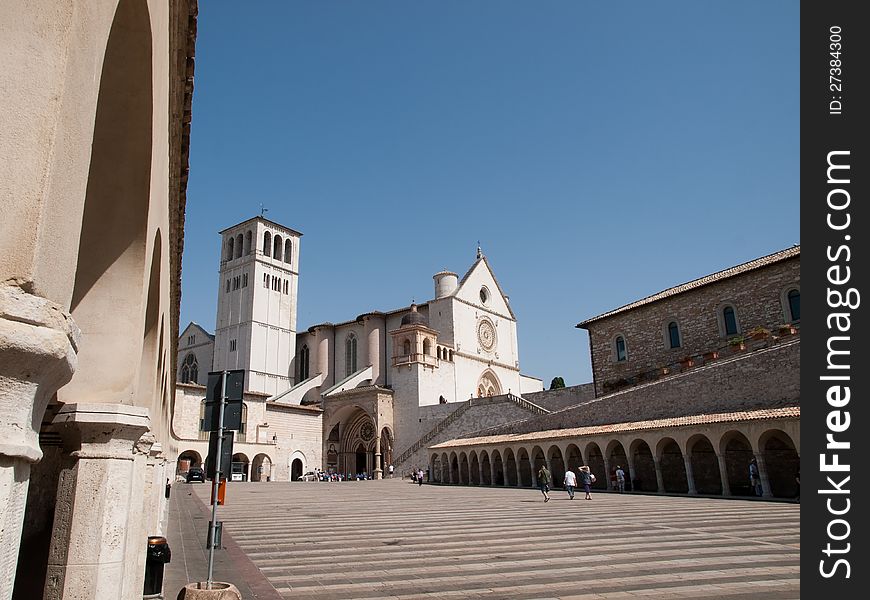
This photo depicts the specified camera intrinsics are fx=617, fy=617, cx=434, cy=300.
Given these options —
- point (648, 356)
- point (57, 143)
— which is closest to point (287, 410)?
point (648, 356)

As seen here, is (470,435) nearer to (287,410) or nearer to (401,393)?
(401,393)

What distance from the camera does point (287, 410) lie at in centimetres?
5019

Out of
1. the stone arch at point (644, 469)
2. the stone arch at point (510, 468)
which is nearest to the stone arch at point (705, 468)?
the stone arch at point (644, 469)

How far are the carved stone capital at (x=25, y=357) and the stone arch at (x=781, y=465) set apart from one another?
24.3m

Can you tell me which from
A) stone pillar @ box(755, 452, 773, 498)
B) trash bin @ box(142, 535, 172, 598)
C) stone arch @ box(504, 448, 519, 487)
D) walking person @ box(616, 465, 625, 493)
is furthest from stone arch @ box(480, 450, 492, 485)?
trash bin @ box(142, 535, 172, 598)

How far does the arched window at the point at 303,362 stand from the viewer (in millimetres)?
63188

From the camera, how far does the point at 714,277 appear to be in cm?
3103

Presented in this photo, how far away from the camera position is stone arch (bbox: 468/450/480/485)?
38375 millimetres

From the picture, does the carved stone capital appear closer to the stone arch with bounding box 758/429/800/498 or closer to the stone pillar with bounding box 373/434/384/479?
the stone arch with bounding box 758/429/800/498

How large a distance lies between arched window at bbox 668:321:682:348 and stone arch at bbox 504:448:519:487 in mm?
10657

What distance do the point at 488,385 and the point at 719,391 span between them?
3407 centimetres

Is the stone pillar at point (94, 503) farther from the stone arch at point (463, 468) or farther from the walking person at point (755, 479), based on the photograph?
the stone arch at point (463, 468)

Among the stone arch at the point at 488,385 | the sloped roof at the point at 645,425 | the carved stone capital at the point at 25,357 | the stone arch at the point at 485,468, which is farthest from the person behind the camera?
the stone arch at the point at 488,385
